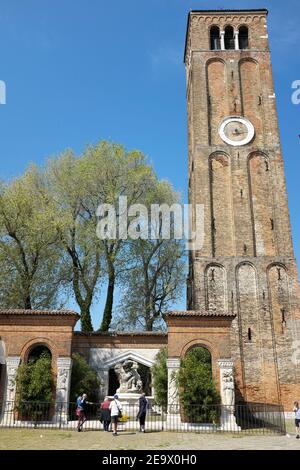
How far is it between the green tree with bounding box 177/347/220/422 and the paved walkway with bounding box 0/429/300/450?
200 centimetres

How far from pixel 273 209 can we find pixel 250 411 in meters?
12.0

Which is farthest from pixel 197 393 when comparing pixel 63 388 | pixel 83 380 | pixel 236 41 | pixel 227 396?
pixel 236 41

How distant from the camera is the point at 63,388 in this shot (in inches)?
706

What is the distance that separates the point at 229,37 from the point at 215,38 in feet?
3.37

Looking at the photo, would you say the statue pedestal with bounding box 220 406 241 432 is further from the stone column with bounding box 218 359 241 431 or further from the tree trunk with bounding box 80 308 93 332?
the tree trunk with bounding box 80 308 93 332

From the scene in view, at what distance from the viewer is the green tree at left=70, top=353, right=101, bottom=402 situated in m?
18.8

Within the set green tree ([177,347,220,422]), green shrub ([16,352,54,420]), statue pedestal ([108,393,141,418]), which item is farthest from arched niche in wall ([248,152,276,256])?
green shrub ([16,352,54,420])

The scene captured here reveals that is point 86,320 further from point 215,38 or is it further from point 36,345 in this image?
point 215,38

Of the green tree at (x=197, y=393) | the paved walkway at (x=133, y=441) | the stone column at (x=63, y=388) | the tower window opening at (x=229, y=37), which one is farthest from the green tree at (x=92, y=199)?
the tower window opening at (x=229, y=37)

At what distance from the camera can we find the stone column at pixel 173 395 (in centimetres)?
1727

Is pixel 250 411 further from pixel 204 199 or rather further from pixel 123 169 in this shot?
pixel 123 169

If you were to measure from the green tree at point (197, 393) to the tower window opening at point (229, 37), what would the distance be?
24680 millimetres

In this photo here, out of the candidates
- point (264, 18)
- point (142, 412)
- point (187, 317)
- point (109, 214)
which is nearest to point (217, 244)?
point (109, 214)

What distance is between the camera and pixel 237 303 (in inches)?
1002
